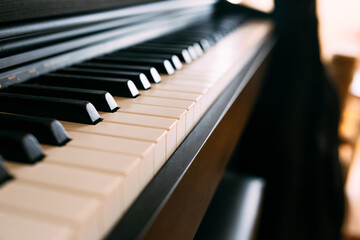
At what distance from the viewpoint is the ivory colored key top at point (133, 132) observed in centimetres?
51

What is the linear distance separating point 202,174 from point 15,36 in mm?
466

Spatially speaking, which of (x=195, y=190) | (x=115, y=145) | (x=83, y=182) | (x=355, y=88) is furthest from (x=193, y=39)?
(x=355, y=88)

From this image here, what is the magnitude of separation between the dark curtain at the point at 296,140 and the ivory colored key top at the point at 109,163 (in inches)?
53.0

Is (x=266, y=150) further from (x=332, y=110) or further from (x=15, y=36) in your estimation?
(x=15, y=36)

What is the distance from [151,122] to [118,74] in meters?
0.25

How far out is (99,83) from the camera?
714mm

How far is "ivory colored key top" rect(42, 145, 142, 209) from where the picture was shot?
0.42 meters

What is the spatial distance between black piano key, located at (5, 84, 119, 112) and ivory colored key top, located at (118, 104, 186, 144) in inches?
1.0

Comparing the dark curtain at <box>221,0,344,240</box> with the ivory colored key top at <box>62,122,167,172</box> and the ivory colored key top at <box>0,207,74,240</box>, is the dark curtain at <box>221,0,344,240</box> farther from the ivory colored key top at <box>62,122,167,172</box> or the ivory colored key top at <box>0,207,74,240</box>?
the ivory colored key top at <box>0,207,74,240</box>

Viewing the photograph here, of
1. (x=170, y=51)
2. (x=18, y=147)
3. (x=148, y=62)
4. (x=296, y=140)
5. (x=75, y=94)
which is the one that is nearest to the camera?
(x=18, y=147)

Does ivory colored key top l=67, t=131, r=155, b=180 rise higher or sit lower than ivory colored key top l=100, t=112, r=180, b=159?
higher

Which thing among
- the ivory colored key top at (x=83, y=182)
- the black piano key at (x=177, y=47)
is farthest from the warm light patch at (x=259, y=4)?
the ivory colored key top at (x=83, y=182)

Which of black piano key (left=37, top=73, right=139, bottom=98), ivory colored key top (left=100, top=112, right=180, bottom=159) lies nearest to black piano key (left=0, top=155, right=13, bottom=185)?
ivory colored key top (left=100, top=112, right=180, bottom=159)

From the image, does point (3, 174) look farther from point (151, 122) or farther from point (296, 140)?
point (296, 140)
